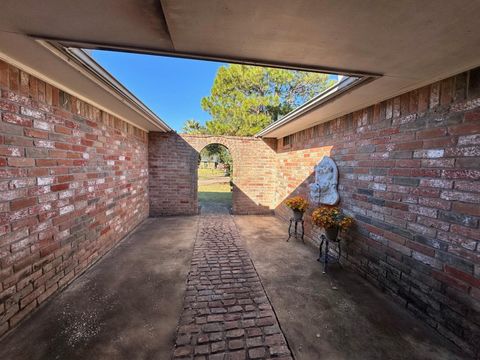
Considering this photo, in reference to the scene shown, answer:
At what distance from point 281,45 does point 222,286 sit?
260cm

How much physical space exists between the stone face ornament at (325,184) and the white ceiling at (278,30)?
191cm

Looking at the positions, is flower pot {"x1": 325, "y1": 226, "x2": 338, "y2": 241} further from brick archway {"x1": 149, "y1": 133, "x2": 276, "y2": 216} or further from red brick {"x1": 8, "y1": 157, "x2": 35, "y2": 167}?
red brick {"x1": 8, "y1": 157, "x2": 35, "y2": 167}

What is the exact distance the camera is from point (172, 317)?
6.78ft

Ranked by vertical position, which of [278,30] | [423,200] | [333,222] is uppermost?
[278,30]

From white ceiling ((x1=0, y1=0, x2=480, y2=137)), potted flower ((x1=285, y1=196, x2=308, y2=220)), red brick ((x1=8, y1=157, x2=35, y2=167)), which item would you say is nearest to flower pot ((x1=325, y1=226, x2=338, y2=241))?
potted flower ((x1=285, y1=196, x2=308, y2=220))

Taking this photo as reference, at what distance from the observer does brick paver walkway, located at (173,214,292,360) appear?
1.69 m

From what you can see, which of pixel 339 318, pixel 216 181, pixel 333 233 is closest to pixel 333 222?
pixel 333 233

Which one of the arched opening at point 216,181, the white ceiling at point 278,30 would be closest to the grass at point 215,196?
the arched opening at point 216,181

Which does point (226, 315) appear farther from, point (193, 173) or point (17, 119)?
point (193, 173)

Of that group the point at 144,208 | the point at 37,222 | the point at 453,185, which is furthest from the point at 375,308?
the point at 144,208

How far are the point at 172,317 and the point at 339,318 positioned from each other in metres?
1.68

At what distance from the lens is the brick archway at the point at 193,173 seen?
19.1ft

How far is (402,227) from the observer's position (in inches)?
91.8

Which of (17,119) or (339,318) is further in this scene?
(339,318)
